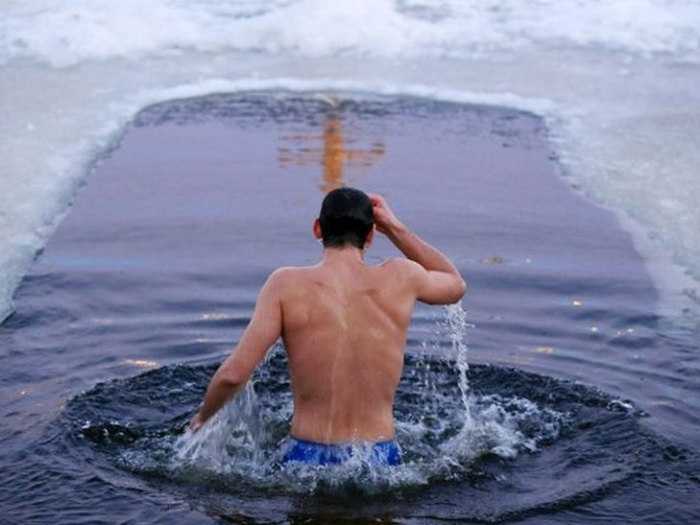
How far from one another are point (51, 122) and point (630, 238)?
5162 millimetres

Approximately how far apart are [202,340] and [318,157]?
12.2 ft

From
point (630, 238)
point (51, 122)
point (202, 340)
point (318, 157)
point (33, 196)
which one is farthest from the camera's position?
point (51, 122)

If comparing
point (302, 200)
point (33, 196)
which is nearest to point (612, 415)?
point (302, 200)

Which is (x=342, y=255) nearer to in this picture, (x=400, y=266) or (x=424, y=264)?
(x=400, y=266)

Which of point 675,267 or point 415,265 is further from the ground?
point 415,265

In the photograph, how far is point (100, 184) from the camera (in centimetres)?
1046

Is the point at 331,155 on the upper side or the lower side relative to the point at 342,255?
lower

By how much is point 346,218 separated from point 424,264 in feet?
1.84

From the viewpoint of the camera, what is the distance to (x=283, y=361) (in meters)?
7.54

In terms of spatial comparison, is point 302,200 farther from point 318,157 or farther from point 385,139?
point 385,139

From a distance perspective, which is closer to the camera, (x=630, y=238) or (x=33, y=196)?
(x=630, y=238)

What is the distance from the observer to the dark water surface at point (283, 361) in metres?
5.62

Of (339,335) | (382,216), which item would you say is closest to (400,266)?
(382,216)

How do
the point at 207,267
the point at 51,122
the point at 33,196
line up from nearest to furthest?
the point at 207,267
the point at 33,196
the point at 51,122
